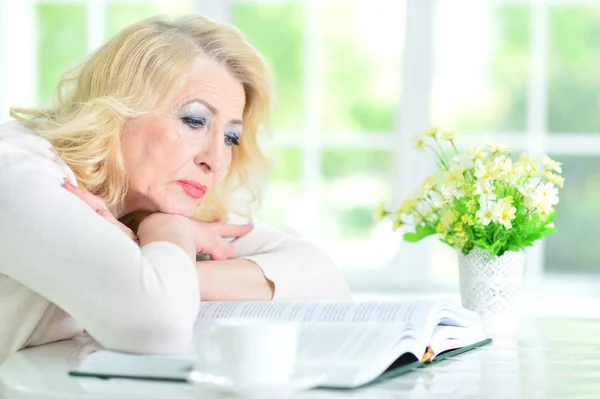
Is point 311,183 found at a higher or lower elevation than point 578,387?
lower

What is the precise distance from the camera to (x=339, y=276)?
198cm

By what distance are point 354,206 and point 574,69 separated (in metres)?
0.97

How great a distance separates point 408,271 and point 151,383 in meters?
2.33

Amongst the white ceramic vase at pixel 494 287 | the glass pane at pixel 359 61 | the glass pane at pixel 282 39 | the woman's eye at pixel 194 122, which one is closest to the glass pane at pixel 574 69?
the glass pane at pixel 359 61

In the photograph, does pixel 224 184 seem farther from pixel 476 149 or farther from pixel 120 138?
pixel 476 149

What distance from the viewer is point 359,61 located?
368cm

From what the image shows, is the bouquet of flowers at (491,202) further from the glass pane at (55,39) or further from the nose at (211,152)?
the glass pane at (55,39)

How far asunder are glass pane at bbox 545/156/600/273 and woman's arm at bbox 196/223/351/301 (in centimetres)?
170

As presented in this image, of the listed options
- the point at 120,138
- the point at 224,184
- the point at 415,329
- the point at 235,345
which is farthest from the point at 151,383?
the point at 224,184

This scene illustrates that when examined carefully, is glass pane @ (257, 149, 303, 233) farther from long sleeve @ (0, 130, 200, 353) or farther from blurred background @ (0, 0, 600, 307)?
long sleeve @ (0, 130, 200, 353)

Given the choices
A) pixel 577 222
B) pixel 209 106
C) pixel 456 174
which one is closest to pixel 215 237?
pixel 209 106

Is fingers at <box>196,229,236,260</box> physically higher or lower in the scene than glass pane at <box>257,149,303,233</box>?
higher

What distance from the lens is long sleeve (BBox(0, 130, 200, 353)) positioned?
122 cm

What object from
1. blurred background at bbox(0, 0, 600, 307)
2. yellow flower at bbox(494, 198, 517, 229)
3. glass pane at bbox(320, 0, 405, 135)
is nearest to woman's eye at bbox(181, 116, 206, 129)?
yellow flower at bbox(494, 198, 517, 229)
